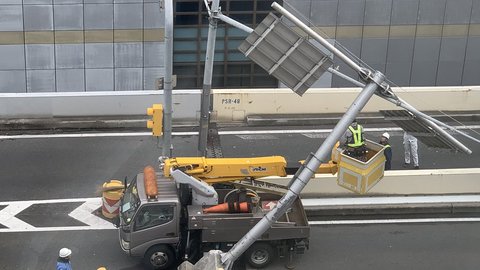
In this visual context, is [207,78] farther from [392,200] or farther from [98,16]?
[98,16]

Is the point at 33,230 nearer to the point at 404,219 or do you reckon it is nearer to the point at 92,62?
the point at 404,219

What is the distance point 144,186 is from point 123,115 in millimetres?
7885

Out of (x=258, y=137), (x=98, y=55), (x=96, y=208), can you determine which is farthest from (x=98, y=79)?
(x=96, y=208)

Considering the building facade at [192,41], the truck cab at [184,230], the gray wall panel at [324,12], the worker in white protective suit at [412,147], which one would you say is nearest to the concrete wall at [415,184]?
the worker in white protective suit at [412,147]

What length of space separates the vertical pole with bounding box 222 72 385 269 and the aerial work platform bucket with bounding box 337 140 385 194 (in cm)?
117

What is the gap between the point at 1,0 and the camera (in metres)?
21.0

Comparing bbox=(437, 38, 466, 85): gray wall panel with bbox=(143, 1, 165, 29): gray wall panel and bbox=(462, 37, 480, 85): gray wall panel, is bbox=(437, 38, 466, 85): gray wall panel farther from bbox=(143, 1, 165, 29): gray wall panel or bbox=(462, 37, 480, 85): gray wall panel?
bbox=(143, 1, 165, 29): gray wall panel

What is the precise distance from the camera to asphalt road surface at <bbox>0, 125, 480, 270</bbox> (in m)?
12.5

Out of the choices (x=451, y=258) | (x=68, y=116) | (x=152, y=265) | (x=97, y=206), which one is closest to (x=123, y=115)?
(x=68, y=116)

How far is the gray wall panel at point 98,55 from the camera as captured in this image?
72.5 ft

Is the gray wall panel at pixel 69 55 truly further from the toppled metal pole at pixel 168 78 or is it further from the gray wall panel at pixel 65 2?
the toppled metal pole at pixel 168 78

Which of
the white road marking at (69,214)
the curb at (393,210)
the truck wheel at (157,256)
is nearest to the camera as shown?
the truck wheel at (157,256)

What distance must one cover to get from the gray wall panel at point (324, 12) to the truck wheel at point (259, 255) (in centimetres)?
1286

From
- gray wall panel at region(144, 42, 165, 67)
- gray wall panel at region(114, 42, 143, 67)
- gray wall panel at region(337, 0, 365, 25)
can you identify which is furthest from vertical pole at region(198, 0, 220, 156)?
gray wall panel at region(337, 0, 365, 25)
